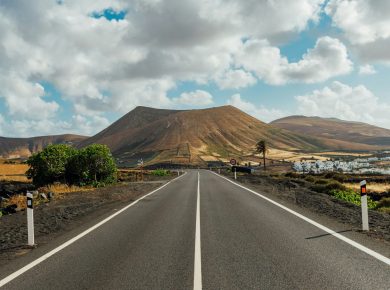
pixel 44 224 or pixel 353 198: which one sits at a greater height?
pixel 44 224

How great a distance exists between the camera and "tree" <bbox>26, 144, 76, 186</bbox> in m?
32.5

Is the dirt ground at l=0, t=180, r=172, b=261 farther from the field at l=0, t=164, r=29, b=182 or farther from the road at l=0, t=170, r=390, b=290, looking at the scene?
the field at l=0, t=164, r=29, b=182

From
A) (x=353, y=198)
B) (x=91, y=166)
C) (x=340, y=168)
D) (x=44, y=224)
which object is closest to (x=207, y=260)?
(x=44, y=224)

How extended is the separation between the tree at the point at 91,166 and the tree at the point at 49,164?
727mm

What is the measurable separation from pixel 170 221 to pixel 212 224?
1.54 m

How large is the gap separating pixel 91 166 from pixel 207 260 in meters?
27.6

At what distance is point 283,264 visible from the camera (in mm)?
6758

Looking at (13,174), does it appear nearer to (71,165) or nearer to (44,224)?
(71,165)

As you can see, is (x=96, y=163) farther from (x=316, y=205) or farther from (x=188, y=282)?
(x=188, y=282)

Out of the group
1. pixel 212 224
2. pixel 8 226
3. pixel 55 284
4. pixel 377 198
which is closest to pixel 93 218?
pixel 8 226

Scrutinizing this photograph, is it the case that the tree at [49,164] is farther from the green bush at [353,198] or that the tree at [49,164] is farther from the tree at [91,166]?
the green bush at [353,198]

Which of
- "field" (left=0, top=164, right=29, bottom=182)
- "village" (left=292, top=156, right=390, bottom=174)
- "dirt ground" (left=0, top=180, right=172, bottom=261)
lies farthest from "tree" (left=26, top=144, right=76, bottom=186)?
"village" (left=292, top=156, right=390, bottom=174)

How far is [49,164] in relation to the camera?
3244 centimetres

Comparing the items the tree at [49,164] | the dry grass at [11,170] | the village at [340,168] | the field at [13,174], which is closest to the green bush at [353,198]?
the tree at [49,164]
